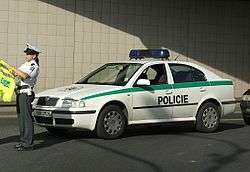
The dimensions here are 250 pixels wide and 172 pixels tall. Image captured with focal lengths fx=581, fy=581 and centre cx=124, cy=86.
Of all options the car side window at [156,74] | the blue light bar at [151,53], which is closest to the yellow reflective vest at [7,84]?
the car side window at [156,74]

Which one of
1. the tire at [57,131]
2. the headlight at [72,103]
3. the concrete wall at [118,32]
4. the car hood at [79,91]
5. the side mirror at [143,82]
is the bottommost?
the tire at [57,131]

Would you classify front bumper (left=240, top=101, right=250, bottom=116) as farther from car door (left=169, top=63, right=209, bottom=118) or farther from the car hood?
the car hood

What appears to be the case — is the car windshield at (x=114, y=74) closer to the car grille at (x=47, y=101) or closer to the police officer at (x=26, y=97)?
the car grille at (x=47, y=101)

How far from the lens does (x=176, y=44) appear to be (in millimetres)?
20891

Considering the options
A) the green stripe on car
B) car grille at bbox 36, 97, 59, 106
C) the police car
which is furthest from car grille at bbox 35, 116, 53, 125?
the green stripe on car

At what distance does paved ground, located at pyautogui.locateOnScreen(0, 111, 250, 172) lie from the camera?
27.7 feet

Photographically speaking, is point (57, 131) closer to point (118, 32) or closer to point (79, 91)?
point (79, 91)

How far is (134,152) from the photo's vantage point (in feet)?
31.7

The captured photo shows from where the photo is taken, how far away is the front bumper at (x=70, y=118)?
34.3 feet

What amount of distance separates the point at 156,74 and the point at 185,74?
0.74 meters

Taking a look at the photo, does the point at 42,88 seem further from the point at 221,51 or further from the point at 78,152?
the point at 78,152

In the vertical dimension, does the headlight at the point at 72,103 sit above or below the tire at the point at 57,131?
above

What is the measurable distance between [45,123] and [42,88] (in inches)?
303

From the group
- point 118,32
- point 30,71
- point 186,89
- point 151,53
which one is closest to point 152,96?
point 186,89
